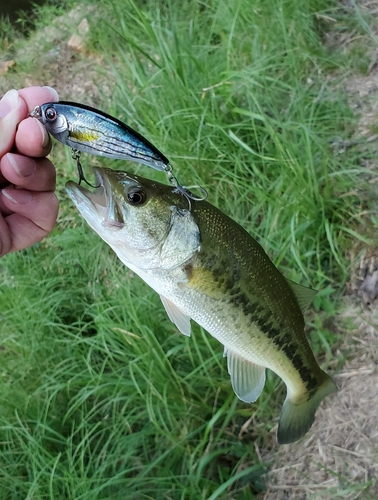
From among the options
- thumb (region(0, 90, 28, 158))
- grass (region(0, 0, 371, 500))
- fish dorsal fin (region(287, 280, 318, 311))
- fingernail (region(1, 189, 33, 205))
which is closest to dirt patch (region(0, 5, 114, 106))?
grass (region(0, 0, 371, 500))

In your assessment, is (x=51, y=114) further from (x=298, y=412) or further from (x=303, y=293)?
(x=298, y=412)

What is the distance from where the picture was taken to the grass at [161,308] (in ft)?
7.63

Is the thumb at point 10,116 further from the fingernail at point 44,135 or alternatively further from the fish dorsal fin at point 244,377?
the fish dorsal fin at point 244,377

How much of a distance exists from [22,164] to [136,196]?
0.38 meters

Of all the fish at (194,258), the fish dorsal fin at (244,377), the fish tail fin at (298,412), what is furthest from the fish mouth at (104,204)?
the fish tail fin at (298,412)

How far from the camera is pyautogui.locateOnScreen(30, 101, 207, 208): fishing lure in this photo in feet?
4.05

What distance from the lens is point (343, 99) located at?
8.54 ft

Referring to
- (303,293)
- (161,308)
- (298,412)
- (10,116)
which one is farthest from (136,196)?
(161,308)

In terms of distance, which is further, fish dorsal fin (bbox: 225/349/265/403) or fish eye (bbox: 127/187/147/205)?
fish dorsal fin (bbox: 225/349/265/403)

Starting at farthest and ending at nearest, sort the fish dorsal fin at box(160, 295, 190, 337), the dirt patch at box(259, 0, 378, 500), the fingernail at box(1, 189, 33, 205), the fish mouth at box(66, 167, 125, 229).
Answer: the dirt patch at box(259, 0, 378, 500), the fingernail at box(1, 189, 33, 205), the fish dorsal fin at box(160, 295, 190, 337), the fish mouth at box(66, 167, 125, 229)

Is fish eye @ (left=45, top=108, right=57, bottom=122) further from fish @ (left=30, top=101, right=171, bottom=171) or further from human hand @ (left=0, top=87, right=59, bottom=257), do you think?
human hand @ (left=0, top=87, right=59, bottom=257)

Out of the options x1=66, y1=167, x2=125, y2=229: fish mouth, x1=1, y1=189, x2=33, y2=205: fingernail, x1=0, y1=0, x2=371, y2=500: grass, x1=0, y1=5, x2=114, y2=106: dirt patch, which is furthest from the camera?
x1=0, y1=5, x2=114, y2=106: dirt patch

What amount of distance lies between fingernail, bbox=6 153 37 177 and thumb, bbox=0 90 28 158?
0.04 meters

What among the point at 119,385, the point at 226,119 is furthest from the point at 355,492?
the point at 226,119
